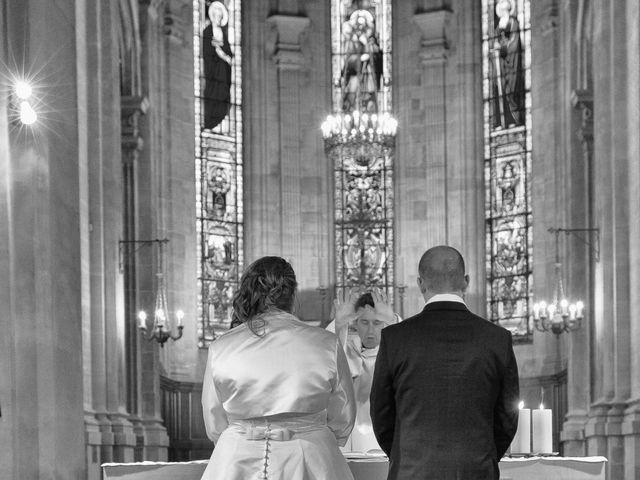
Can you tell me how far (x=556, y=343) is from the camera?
22.2m

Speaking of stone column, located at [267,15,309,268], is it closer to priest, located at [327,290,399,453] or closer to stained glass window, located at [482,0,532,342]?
stained glass window, located at [482,0,532,342]

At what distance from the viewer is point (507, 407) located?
16.8ft

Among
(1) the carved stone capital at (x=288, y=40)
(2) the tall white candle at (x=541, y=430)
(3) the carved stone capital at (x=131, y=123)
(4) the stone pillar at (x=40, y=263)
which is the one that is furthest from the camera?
(1) the carved stone capital at (x=288, y=40)

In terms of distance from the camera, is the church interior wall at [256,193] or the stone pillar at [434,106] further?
the stone pillar at [434,106]

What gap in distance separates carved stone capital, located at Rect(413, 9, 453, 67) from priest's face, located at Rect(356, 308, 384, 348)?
15.8 m

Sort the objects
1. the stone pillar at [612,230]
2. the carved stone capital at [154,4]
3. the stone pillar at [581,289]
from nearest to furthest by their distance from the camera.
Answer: the stone pillar at [612,230] < the stone pillar at [581,289] < the carved stone capital at [154,4]

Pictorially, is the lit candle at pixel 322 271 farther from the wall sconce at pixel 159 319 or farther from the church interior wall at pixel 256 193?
the wall sconce at pixel 159 319

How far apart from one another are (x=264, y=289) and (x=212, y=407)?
0.53 m

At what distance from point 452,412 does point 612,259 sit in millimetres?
12027

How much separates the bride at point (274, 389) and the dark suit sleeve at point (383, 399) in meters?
0.18

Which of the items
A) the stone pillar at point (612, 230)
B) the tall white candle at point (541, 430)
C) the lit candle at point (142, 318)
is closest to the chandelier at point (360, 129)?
the lit candle at point (142, 318)

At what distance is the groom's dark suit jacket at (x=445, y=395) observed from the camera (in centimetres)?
503

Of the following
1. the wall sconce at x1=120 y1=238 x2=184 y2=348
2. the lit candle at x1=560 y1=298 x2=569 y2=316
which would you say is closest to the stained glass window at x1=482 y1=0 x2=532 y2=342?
the lit candle at x1=560 y1=298 x2=569 y2=316

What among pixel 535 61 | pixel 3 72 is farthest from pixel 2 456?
Answer: pixel 535 61
